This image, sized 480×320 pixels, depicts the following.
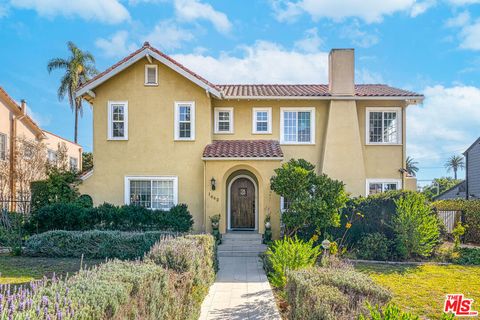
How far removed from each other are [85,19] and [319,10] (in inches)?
358

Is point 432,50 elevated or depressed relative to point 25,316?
elevated

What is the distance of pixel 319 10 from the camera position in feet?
40.9

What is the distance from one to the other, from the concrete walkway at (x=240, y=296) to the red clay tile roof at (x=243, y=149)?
5.95 metres

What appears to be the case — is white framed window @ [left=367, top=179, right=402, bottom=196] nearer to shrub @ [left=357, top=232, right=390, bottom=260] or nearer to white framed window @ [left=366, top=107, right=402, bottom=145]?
white framed window @ [left=366, top=107, right=402, bottom=145]

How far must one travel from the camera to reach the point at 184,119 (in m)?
18.6

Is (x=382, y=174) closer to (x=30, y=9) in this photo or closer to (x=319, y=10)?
(x=319, y=10)

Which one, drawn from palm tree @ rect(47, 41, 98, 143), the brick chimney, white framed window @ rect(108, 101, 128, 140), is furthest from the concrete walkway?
palm tree @ rect(47, 41, 98, 143)

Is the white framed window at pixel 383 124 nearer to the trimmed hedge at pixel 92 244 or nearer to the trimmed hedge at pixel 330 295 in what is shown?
the trimmed hedge at pixel 92 244

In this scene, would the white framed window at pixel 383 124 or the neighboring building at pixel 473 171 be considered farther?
the neighboring building at pixel 473 171

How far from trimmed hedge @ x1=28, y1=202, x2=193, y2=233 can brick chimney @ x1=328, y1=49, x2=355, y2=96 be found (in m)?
10.4

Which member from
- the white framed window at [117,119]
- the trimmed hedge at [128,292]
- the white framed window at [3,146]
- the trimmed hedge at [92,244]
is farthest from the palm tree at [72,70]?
the trimmed hedge at [128,292]

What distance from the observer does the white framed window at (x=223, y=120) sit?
64.7 ft

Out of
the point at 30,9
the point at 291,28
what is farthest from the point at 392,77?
the point at 30,9

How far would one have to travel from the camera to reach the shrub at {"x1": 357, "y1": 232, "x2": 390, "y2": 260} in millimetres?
14430
